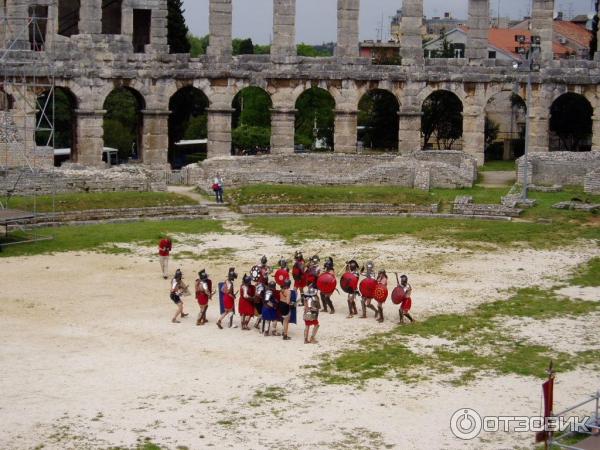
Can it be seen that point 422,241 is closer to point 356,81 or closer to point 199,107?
point 356,81

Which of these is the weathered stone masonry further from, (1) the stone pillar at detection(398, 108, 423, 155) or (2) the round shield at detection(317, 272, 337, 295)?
(2) the round shield at detection(317, 272, 337, 295)

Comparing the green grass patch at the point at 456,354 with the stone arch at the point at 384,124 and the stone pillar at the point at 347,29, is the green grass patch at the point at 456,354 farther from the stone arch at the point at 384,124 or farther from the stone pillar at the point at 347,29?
the stone arch at the point at 384,124

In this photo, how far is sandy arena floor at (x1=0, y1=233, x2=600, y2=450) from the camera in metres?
19.2

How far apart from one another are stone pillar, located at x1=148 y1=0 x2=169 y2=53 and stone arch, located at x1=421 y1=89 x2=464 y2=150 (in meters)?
19.0

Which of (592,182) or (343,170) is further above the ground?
(343,170)

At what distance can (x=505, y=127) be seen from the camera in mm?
76688

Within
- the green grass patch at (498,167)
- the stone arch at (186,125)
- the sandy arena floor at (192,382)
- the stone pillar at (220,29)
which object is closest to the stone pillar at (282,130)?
the stone pillar at (220,29)

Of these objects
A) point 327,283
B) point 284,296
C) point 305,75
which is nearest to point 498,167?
point 305,75

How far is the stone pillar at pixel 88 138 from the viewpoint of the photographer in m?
52.8

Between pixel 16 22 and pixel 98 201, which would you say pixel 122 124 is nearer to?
pixel 16 22

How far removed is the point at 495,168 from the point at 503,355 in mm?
34016

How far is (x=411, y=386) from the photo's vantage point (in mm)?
21812

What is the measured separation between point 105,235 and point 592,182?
2130cm

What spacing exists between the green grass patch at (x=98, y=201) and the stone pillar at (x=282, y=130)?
10867 millimetres
